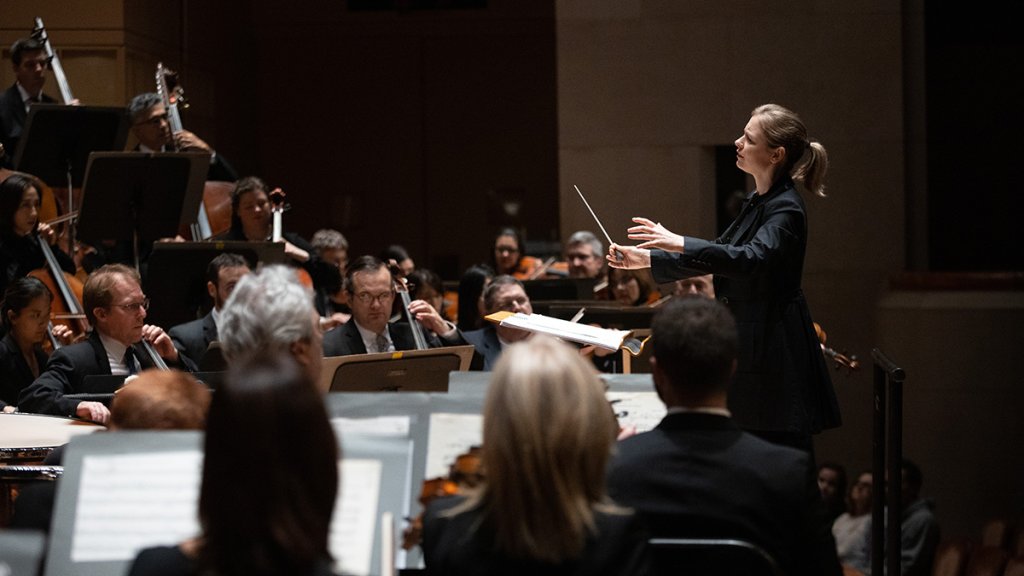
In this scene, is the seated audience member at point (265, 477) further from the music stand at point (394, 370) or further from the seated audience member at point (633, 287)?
the seated audience member at point (633, 287)

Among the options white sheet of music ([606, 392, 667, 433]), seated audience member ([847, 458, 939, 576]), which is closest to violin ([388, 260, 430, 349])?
white sheet of music ([606, 392, 667, 433])

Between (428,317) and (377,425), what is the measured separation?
9.75ft

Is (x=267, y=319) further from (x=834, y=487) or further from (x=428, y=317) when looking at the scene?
(x=834, y=487)

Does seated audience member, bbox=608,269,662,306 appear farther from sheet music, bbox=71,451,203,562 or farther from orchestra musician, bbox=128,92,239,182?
sheet music, bbox=71,451,203,562

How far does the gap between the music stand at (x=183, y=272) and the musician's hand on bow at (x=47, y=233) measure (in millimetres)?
773

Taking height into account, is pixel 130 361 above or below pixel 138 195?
below

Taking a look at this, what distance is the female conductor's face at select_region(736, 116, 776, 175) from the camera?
170 inches

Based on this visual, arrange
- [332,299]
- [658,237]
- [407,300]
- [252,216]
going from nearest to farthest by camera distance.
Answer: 1. [658,237]
2. [407,300]
3. [252,216]
4. [332,299]

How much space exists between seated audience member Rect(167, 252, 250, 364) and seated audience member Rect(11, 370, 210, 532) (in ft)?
10.2

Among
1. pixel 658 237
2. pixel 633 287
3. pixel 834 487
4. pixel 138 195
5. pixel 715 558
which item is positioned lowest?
pixel 834 487

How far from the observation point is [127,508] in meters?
2.59

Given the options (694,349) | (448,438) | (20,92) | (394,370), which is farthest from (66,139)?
(694,349)

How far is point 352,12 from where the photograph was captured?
49.2 feet

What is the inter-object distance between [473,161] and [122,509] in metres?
12.8
